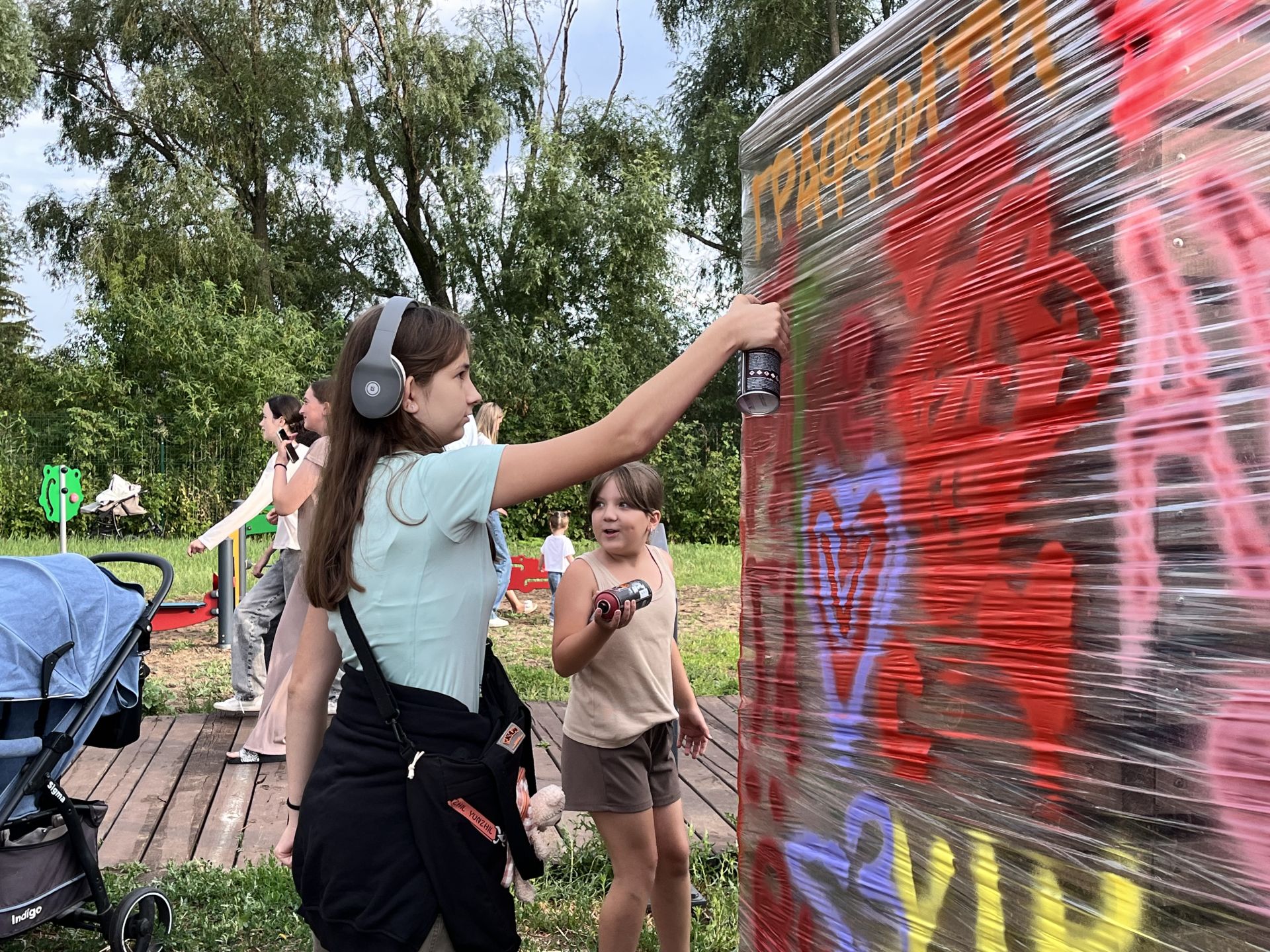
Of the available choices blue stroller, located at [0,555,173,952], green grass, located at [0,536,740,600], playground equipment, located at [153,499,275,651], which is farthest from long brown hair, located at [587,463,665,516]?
green grass, located at [0,536,740,600]

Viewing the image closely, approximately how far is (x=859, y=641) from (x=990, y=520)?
1.39 ft

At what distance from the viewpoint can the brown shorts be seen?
284cm

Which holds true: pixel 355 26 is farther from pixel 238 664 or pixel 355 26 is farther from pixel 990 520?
pixel 990 520

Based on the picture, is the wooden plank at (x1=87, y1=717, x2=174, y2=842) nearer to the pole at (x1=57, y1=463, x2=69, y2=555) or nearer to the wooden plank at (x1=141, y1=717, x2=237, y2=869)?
the wooden plank at (x1=141, y1=717, x2=237, y2=869)

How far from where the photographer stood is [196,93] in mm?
19938

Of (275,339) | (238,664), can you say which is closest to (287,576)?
(238,664)

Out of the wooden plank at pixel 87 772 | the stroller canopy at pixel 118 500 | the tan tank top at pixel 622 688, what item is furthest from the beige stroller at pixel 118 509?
the tan tank top at pixel 622 688

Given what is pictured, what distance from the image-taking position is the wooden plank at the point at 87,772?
4871 millimetres

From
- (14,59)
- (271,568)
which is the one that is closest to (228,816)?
(271,568)

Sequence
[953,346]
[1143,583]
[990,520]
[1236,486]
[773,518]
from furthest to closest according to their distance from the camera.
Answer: [773,518] < [953,346] < [990,520] < [1143,583] < [1236,486]

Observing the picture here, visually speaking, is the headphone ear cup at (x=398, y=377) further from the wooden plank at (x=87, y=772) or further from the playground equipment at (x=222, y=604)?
the playground equipment at (x=222, y=604)

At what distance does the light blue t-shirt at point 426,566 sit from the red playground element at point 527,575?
27.8 feet

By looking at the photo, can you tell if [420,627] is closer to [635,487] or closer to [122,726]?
[635,487]

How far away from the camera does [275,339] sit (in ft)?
60.8
